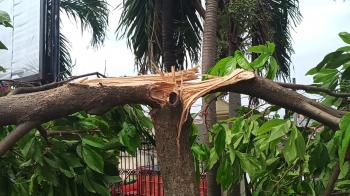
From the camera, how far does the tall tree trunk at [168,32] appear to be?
7496mm

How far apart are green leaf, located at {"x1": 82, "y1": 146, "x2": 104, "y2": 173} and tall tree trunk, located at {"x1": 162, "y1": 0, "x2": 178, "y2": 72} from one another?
526cm

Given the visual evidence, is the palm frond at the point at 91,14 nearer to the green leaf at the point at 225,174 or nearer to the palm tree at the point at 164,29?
the palm tree at the point at 164,29

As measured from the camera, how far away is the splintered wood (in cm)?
161

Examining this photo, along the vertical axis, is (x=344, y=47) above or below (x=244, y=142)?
above

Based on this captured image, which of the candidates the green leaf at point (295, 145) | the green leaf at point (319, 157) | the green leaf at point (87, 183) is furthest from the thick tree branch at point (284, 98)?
the green leaf at point (87, 183)

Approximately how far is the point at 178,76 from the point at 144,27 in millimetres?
6420

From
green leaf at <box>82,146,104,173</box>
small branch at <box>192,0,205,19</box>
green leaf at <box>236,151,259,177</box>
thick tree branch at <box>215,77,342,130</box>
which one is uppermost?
small branch at <box>192,0,205,19</box>

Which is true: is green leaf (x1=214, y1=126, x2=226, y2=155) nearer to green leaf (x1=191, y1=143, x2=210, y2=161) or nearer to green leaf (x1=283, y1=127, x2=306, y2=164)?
green leaf (x1=283, y1=127, x2=306, y2=164)

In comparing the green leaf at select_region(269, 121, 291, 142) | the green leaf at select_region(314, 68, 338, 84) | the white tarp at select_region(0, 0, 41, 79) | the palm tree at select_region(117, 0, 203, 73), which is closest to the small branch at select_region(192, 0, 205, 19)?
the palm tree at select_region(117, 0, 203, 73)

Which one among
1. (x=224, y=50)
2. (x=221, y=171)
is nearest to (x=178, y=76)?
(x=221, y=171)

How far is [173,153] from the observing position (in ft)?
5.07

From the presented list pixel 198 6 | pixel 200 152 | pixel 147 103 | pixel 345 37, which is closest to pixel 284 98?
pixel 147 103

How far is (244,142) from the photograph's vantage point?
270 centimetres

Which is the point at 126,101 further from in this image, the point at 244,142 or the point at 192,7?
the point at 192,7
